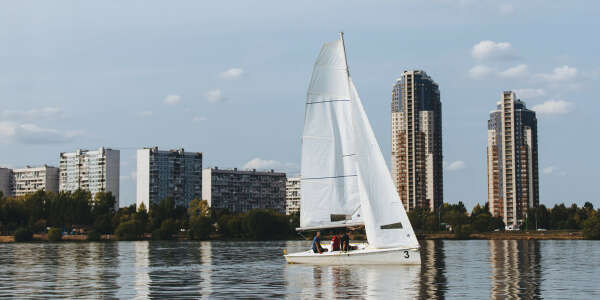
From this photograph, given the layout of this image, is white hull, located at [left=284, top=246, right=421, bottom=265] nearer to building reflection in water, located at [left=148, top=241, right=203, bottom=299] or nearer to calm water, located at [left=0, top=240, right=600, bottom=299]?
calm water, located at [left=0, top=240, right=600, bottom=299]

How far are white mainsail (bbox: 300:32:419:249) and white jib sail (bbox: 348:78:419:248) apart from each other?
0.25 feet

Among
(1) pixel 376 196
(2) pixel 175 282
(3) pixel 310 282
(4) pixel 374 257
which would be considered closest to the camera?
(3) pixel 310 282

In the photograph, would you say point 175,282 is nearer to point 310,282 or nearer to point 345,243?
point 310,282

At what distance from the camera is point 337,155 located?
5956cm

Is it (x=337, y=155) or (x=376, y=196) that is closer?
(x=376, y=196)

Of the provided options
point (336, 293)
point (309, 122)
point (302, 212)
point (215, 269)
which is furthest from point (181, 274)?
point (336, 293)

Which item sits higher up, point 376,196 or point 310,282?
point 376,196

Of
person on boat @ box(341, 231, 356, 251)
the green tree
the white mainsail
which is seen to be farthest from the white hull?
the green tree

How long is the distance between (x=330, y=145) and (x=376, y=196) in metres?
5.22

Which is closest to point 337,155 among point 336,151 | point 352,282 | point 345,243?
point 336,151

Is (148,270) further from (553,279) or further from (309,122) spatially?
(553,279)

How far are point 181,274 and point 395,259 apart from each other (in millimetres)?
15767

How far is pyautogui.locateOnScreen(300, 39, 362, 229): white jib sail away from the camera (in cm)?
5919

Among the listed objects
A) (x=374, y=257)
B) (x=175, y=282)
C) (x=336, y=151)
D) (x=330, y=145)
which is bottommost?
(x=175, y=282)
